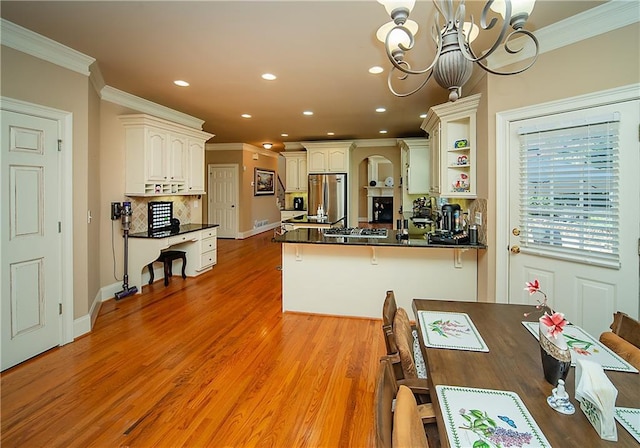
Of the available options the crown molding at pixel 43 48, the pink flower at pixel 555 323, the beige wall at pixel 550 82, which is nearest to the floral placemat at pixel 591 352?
the pink flower at pixel 555 323

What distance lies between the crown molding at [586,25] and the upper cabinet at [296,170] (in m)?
6.04

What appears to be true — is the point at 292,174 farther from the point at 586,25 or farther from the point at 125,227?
the point at 586,25

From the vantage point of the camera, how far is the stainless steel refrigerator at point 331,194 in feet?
25.8

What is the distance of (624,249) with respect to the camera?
238cm

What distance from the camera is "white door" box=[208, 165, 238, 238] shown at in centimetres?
927

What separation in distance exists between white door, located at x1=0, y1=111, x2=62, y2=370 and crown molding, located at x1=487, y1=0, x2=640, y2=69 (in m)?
4.16

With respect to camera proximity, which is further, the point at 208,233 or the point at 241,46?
the point at 208,233

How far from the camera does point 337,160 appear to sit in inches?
313

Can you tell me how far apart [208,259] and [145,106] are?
8.45 ft

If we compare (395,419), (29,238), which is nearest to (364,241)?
(395,419)

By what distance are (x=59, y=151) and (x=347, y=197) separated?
19.0 ft

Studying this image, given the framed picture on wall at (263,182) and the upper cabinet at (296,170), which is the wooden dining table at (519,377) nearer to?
the upper cabinet at (296,170)

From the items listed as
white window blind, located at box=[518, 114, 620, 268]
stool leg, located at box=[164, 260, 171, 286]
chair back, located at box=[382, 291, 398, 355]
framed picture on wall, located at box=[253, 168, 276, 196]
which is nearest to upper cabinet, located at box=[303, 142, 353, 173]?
framed picture on wall, located at box=[253, 168, 276, 196]

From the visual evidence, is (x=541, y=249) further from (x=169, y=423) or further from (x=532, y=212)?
(x=169, y=423)
